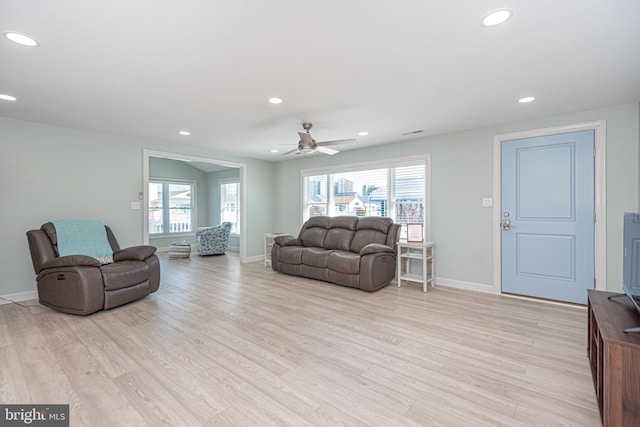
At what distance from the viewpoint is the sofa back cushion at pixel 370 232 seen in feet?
16.3

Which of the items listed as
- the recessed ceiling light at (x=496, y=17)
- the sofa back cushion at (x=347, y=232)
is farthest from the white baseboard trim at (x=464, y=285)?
the recessed ceiling light at (x=496, y=17)

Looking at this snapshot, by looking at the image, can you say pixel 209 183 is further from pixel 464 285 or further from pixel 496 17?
pixel 496 17

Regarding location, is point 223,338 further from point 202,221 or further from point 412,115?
point 202,221

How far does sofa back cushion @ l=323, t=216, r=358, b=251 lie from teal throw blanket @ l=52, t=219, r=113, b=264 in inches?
134

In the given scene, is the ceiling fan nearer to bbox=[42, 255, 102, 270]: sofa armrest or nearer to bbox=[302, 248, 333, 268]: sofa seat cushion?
bbox=[302, 248, 333, 268]: sofa seat cushion

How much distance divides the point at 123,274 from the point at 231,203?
5.51 meters

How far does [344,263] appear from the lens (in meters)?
4.51

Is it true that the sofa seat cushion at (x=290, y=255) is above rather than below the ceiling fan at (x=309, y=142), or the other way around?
below

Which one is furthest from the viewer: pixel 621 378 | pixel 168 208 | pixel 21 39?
pixel 168 208

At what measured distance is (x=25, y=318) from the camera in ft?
10.7

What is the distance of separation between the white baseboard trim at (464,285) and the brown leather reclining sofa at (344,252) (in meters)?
0.77

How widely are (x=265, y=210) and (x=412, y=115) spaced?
4.44 m
